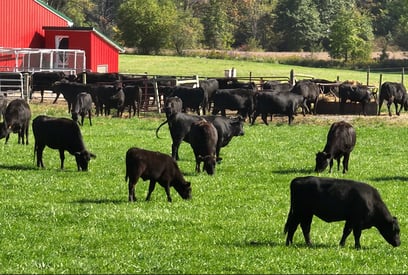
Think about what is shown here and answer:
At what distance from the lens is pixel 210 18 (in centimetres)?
11300

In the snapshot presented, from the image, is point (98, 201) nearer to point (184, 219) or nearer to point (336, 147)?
point (184, 219)

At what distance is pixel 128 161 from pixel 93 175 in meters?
3.70

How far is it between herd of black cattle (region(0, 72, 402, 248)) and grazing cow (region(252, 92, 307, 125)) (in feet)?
0.12

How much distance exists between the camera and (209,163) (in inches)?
754

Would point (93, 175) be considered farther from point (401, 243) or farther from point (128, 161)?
point (401, 243)

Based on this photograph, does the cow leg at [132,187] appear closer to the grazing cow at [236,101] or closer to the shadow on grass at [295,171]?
the shadow on grass at [295,171]

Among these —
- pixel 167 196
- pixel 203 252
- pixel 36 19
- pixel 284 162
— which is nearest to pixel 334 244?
pixel 203 252

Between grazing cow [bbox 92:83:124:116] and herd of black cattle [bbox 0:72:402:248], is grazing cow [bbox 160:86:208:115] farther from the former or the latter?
grazing cow [bbox 92:83:124:116]

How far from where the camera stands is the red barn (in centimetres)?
5112

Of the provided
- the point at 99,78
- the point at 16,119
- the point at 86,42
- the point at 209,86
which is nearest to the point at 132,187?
the point at 16,119

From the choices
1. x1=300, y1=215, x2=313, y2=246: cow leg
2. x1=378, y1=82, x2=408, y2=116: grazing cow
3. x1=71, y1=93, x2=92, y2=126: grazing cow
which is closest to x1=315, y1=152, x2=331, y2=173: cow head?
x1=300, y1=215, x2=313, y2=246: cow leg

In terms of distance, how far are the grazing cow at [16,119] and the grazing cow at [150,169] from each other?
9165mm

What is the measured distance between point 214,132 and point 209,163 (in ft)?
3.32

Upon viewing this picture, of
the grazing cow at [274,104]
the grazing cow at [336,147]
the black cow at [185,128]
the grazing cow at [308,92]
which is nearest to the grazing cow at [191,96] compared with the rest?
the grazing cow at [274,104]
